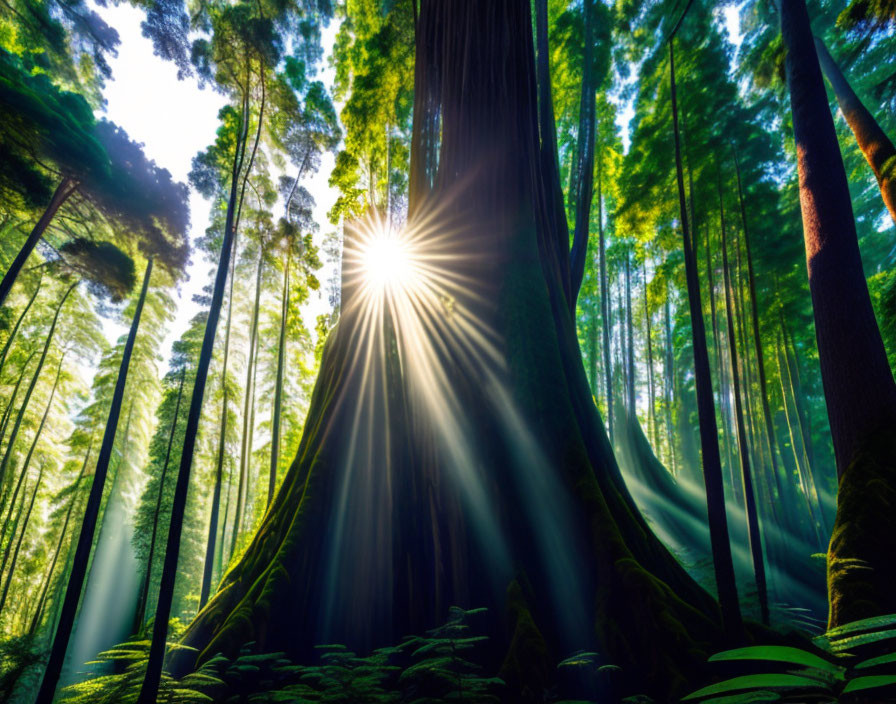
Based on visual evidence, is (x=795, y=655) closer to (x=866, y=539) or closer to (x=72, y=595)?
(x=866, y=539)

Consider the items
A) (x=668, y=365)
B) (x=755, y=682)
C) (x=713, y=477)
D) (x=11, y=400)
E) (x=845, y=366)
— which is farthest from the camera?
(x=668, y=365)

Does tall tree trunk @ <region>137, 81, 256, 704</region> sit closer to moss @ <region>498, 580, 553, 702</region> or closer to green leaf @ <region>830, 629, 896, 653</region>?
moss @ <region>498, 580, 553, 702</region>

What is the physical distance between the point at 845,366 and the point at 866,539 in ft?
3.95

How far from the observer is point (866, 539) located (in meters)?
2.46

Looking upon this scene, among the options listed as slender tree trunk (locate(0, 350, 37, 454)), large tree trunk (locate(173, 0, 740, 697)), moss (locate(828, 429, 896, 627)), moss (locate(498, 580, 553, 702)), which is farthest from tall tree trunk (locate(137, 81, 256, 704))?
slender tree trunk (locate(0, 350, 37, 454))

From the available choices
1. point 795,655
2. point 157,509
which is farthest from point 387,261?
point 157,509

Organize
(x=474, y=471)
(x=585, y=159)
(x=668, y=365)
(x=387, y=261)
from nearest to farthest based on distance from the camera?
(x=474, y=471) < (x=387, y=261) < (x=585, y=159) < (x=668, y=365)

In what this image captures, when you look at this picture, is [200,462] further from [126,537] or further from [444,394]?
[444,394]

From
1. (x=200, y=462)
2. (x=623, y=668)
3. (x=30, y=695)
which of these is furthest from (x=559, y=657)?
(x=200, y=462)

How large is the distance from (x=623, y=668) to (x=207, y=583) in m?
9.45

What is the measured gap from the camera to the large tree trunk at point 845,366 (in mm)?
2373

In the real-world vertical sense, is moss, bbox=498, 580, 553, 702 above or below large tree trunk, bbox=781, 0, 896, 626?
below

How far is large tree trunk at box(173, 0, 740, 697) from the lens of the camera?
105 inches

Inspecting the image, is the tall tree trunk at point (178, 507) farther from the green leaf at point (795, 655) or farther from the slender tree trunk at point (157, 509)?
the slender tree trunk at point (157, 509)
